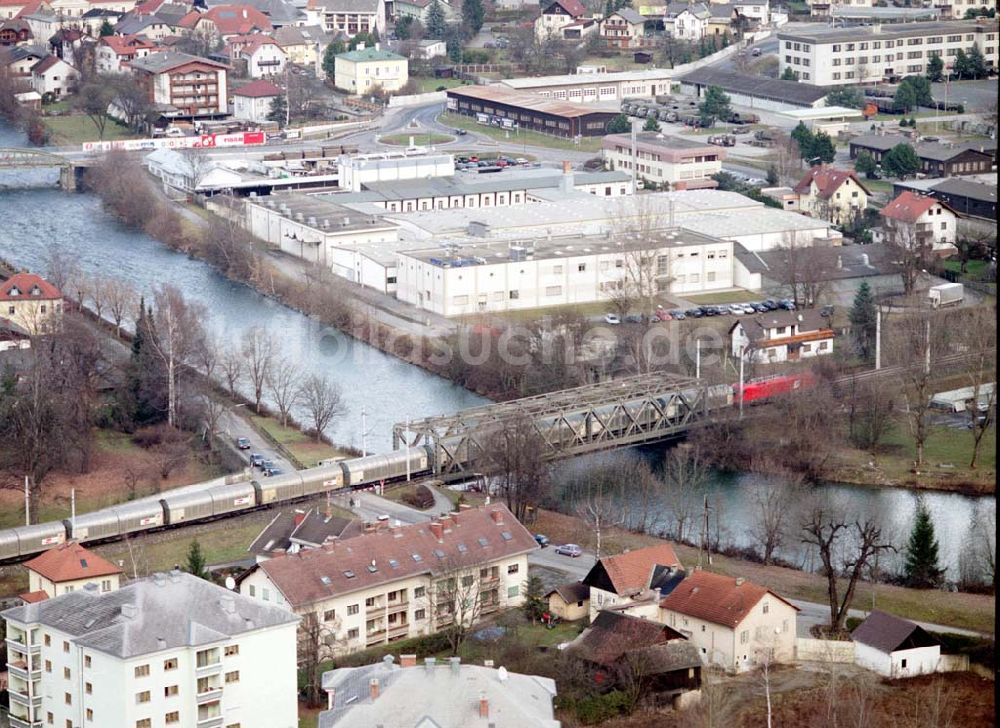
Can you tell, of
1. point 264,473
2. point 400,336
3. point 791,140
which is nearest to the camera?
point 264,473

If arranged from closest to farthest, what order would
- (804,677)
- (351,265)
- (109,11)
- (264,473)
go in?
(804,677)
(264,473)
(351,265)
(109,11)

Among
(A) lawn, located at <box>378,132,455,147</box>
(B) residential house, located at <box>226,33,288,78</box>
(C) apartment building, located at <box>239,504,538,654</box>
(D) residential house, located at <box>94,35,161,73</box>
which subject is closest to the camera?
(C) apartment building, located at <box>239,504,538,654</box>

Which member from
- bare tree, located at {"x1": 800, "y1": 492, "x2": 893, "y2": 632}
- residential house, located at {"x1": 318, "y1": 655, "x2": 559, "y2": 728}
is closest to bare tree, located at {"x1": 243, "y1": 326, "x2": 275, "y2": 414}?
bare tree, located at {"x1": 800, "y1": 492, "x2": 893, "y2": 632}

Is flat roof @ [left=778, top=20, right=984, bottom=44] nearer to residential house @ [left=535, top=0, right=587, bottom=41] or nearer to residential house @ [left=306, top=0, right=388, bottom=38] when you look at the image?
residential house @ [left=535, top=0, right=587, bottom=41]

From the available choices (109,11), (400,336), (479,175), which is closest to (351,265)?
(400,336)

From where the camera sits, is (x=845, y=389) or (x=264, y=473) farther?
(x=845, y=389)

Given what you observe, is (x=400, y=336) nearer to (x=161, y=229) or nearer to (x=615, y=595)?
(x=161, y=229)

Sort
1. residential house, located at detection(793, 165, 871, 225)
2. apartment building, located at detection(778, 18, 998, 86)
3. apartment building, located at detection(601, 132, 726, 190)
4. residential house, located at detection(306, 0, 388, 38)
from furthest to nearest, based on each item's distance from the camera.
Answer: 1. residential house, located at detection(306, 0, 388, 38)
2. apartment building, located at detection(778, 18, 998, 86)
3. apartment building, located at detection(601, 132, 726, 190)
4. residential house, located at detection(793, 165, 871, 225)
